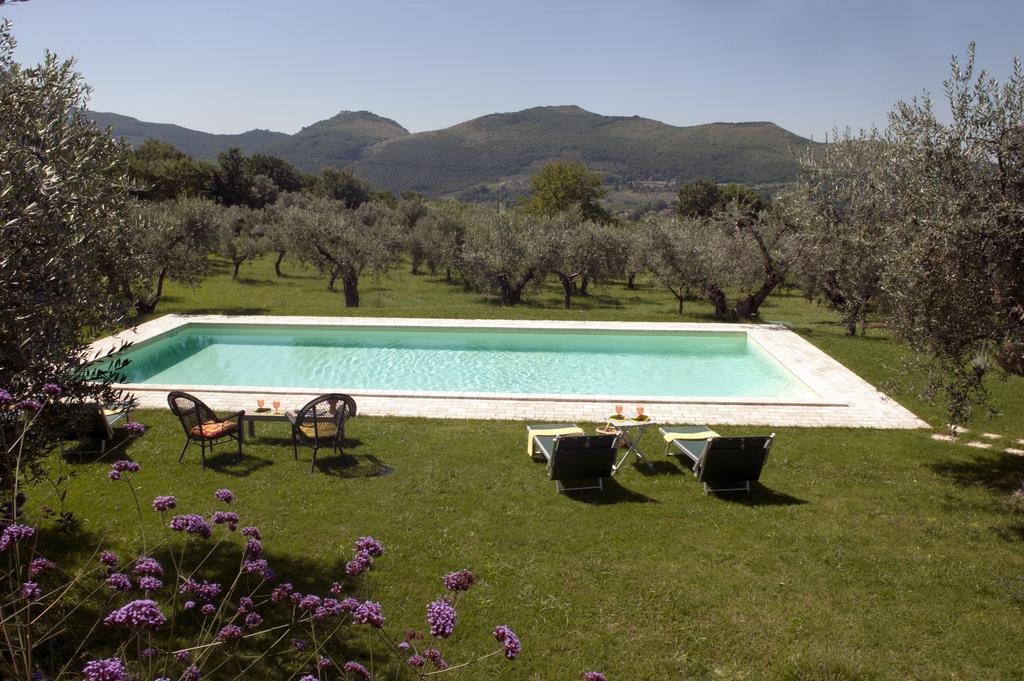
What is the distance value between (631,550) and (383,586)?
2.60 meters

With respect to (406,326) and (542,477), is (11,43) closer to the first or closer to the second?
(542,477)

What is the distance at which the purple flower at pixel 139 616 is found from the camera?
2.50m

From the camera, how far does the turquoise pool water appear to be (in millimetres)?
14625

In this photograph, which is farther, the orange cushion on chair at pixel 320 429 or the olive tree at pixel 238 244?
the olive tree at pixel 238 244

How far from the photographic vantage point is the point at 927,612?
559cm

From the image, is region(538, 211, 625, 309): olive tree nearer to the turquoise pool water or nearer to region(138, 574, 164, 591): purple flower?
the turquoise pool water

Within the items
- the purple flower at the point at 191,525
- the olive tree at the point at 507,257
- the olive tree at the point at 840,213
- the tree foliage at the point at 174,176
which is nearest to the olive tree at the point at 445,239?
the olive tree at the point at 507,257

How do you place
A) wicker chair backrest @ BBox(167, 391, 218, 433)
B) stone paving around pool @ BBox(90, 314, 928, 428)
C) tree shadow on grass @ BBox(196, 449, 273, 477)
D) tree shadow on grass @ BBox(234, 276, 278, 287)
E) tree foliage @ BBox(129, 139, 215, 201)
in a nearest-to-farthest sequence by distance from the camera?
wicker chair backrest @ BBox(167, 391, 218, 433), tree shadow on grass @ BBox(196, 449, 273, 477), stone paving around pool @ BBox(90, 314, 928, 428), tree shadow on grass @ BBox(234, 276, 278, 287), tree foliage @ BBox(129, 139, 215, 201)

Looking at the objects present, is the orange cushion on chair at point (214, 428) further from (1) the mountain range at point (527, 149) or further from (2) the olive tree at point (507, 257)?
(1) the mountain range at point (527, 149)

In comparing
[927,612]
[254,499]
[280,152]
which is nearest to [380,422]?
[254,499]

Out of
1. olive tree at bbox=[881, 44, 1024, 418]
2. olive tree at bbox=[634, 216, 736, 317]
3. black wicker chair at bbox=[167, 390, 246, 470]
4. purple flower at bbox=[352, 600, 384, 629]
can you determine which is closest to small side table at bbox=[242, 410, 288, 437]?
black wicker chair at bbox=[167, 390, 246, 470]

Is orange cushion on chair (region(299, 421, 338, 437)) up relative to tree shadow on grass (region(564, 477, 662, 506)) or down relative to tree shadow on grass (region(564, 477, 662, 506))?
up

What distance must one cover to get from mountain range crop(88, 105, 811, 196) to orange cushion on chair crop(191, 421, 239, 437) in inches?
4813

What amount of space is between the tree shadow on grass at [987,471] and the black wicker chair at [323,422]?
8.52 m
